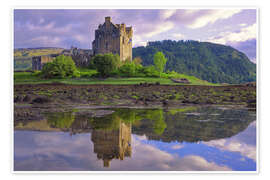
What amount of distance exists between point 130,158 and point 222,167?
2950mm

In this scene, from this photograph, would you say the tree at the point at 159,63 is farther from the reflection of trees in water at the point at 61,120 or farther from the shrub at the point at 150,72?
the reflection of trees in water at the point at 61,120

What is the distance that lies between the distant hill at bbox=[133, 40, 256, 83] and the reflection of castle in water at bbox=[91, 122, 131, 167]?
7561cm

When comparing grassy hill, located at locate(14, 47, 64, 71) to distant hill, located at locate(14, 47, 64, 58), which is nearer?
distant hill, located at locate(14, 47, 64, 58)

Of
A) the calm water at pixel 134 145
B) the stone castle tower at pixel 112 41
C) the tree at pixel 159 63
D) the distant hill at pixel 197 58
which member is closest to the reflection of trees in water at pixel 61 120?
the calm water at pixel 134 145

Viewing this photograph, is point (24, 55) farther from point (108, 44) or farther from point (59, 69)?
point (108, 44)

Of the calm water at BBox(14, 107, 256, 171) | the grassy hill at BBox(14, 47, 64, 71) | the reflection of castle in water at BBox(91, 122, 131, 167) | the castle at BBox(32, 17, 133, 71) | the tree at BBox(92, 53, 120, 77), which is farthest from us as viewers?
the castle at BBox(32, 17, 133, 71)

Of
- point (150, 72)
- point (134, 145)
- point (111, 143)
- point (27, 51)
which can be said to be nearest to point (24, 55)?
point (27, 51)

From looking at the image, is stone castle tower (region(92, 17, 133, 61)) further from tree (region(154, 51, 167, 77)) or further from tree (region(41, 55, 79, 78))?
tree (region(41, 55, 79, 78))

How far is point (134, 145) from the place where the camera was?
8.72 m

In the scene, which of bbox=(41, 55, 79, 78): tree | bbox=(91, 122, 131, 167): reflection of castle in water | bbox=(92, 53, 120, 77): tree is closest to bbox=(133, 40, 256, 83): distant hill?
bbox=(92, 53, 120, 77): tree

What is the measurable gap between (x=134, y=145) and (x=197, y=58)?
10396 centimetres

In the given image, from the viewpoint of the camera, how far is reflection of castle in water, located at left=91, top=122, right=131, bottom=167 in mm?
7859

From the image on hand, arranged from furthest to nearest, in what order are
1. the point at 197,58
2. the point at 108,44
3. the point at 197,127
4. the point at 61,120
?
1. the point at 197,58
2. the point at 108,44
3. the point at 61,120
4. the point at 197,127

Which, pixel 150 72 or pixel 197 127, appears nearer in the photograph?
pixel 197 127
